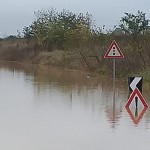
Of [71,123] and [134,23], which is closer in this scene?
[71,123]

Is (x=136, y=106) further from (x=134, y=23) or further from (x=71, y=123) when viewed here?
(x=134, y=23)

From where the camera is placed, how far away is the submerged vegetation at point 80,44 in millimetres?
33094

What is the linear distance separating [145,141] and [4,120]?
457 centimetres

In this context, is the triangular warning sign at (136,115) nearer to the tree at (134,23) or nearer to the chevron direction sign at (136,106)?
the chevron direction sign at (136,106)

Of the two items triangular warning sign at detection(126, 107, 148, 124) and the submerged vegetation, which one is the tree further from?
triangular warning sign at detection(126, 107, 148, 124)

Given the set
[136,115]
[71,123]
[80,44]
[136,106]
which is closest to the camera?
[71,123]

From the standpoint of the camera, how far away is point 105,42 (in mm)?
37688

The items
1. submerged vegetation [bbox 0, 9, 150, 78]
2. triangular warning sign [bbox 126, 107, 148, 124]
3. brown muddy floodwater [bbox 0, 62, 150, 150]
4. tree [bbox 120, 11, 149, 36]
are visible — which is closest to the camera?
brown muddy floodwater [bbox 0, 62, 150, 150]

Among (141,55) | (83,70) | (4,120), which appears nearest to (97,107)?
(4,120)

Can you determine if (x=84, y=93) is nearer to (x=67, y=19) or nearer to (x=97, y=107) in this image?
(x=97, y=107)

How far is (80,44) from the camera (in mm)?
42281

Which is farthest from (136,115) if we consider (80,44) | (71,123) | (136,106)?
(80,44)

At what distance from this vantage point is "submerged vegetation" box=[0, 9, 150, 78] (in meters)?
33.1

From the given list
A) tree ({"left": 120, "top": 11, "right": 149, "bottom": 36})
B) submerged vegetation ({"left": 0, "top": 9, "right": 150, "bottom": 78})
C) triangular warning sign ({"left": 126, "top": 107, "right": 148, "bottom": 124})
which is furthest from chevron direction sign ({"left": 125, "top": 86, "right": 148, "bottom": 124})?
tree ({"left": 120, "top": 11, "right": 149, "bottom": 36})
